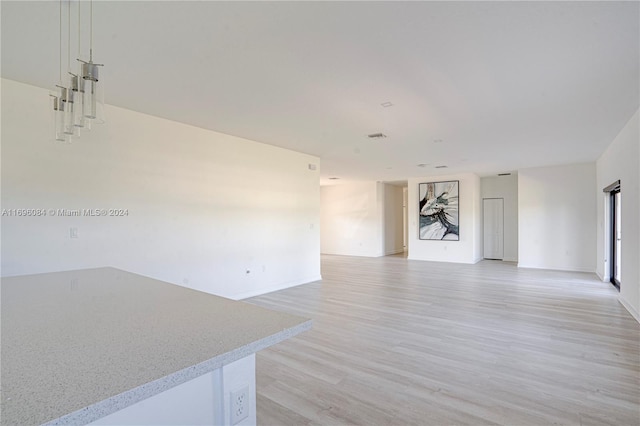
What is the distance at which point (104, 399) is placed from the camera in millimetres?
731

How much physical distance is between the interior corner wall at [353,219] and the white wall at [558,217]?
413 centimetres

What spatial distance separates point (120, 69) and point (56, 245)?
6.05ft

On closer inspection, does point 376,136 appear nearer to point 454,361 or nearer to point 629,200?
point 454,361

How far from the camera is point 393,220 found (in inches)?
489

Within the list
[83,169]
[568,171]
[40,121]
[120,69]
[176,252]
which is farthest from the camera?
[568,171]

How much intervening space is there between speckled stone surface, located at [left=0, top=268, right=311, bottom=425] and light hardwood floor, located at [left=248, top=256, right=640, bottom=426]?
1.27m

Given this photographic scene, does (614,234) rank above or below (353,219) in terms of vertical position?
below

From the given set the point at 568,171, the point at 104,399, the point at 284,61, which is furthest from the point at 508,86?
the point at 568,171

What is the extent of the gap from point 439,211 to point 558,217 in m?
2.93

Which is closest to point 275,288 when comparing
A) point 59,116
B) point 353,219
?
point 59,116

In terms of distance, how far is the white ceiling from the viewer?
2.13m

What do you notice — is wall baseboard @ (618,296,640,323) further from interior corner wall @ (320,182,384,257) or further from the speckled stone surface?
interior corner wall @ (320,182,384,257)

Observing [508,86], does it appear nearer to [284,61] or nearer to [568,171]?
[284,61]

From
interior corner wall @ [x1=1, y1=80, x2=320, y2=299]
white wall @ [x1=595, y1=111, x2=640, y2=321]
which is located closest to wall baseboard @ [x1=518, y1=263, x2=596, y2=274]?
white wall @ [x1=595, y1=111, x2=640, y2=321]
